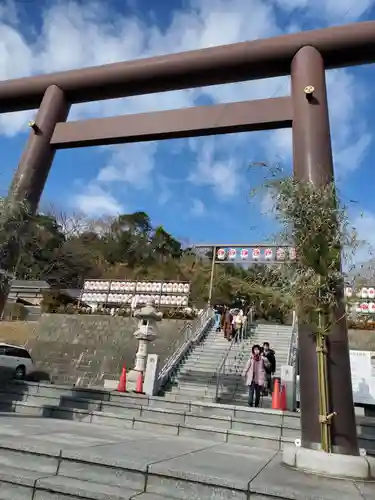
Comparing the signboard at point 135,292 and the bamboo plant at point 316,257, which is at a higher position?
the signboard at point 135,292

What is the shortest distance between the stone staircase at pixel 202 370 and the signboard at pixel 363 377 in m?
3.85

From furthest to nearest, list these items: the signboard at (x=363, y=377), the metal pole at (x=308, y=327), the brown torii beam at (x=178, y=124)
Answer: the signboard at (x=363, y=377)
the brown torii beam at (x=178, y=124)
the metal pole at (x=308, y=327)

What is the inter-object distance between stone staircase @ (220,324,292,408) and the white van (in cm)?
777

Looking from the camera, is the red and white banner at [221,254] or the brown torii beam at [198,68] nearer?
the brown torii beam at [198,68]

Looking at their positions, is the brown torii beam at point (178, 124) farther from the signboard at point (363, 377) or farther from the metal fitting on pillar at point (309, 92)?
the signboard at point (363, 377)

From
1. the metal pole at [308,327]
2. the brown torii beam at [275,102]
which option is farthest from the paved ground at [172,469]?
the brown torii beam at [275,102]

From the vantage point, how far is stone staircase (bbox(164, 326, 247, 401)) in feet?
38.4

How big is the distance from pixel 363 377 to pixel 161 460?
8.23 metres

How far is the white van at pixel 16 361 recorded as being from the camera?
577 inches

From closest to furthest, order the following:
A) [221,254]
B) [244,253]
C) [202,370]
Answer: [202,370]
[244,253]
[221,254]

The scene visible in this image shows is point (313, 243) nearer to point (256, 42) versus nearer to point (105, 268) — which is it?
point (256, 42)

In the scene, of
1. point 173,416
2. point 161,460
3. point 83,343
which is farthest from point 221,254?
point 161,460

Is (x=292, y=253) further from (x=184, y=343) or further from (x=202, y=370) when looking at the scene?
(x=184, y=343)

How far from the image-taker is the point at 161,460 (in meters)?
4.30
